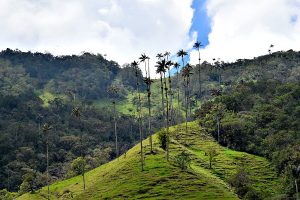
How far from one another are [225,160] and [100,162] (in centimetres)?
7275

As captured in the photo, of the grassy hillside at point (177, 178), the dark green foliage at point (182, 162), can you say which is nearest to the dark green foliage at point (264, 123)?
the grassy hillside at point (177, 178)

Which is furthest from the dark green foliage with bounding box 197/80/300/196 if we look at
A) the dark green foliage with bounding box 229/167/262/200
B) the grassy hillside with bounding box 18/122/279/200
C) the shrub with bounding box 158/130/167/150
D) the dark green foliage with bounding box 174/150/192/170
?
the shrub with bounding box 158/130/167/150

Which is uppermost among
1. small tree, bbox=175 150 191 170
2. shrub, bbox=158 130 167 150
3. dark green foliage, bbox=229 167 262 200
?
shrub, bbox=158 130 167 150

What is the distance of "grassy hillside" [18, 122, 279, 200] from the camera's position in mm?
98312

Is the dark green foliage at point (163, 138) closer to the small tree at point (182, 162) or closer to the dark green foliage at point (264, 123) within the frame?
the small tree at point (182, 162)

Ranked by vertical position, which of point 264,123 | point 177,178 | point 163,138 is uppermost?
point 264,123

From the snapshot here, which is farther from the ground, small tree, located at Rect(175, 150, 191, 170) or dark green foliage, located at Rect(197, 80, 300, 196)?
dark green foliage, located at Rect(197, 80, 300, 196)

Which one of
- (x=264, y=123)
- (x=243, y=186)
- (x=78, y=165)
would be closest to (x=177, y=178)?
(x=243, y=186)

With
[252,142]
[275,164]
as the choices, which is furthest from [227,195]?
[252,142]

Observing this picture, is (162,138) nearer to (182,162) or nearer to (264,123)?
(182,162)

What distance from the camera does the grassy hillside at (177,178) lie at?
98.3 metres

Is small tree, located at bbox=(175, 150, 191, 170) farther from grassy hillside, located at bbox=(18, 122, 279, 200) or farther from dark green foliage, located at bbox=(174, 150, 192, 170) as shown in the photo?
grassy hillside, located at bbox=(18, 122, 279, 200)

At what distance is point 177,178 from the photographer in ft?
346

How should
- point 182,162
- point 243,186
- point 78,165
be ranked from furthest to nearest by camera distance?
1. point 78,165
2. point 182,162
3. point 243,186
